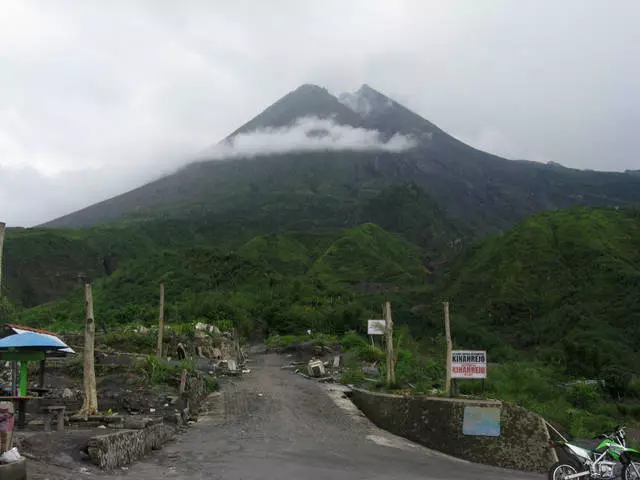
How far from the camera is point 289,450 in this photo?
12.6 metres

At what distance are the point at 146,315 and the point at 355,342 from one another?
13575 millimetres

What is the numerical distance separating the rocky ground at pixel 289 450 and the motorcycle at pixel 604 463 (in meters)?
2.51

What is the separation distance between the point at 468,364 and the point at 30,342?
9237 mm

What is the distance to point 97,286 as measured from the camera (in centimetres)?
6706

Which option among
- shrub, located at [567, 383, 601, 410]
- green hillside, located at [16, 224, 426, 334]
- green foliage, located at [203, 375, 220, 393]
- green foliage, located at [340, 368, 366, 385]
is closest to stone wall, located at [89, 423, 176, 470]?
green foliage, located at [203, 375, 220, 393]

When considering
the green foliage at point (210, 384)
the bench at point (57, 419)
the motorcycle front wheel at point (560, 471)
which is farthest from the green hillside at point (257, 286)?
the motorcycle front wheel at point (560, 471)

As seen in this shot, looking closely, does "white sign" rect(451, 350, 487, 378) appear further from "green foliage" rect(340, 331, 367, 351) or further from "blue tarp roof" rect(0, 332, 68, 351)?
"green foliage" rect(340, 331, 367, 351)

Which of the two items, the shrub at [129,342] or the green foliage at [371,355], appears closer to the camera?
the shrub at [129,342]

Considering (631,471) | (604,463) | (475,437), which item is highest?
(604,463)

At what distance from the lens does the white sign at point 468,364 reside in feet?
45.9

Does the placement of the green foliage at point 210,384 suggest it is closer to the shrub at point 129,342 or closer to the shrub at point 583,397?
the shrub at point 129,342

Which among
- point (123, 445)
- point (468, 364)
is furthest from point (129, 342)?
point (468, 364)

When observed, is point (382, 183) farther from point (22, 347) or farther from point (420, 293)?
point (22, 347)

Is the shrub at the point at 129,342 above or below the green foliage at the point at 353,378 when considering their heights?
above
